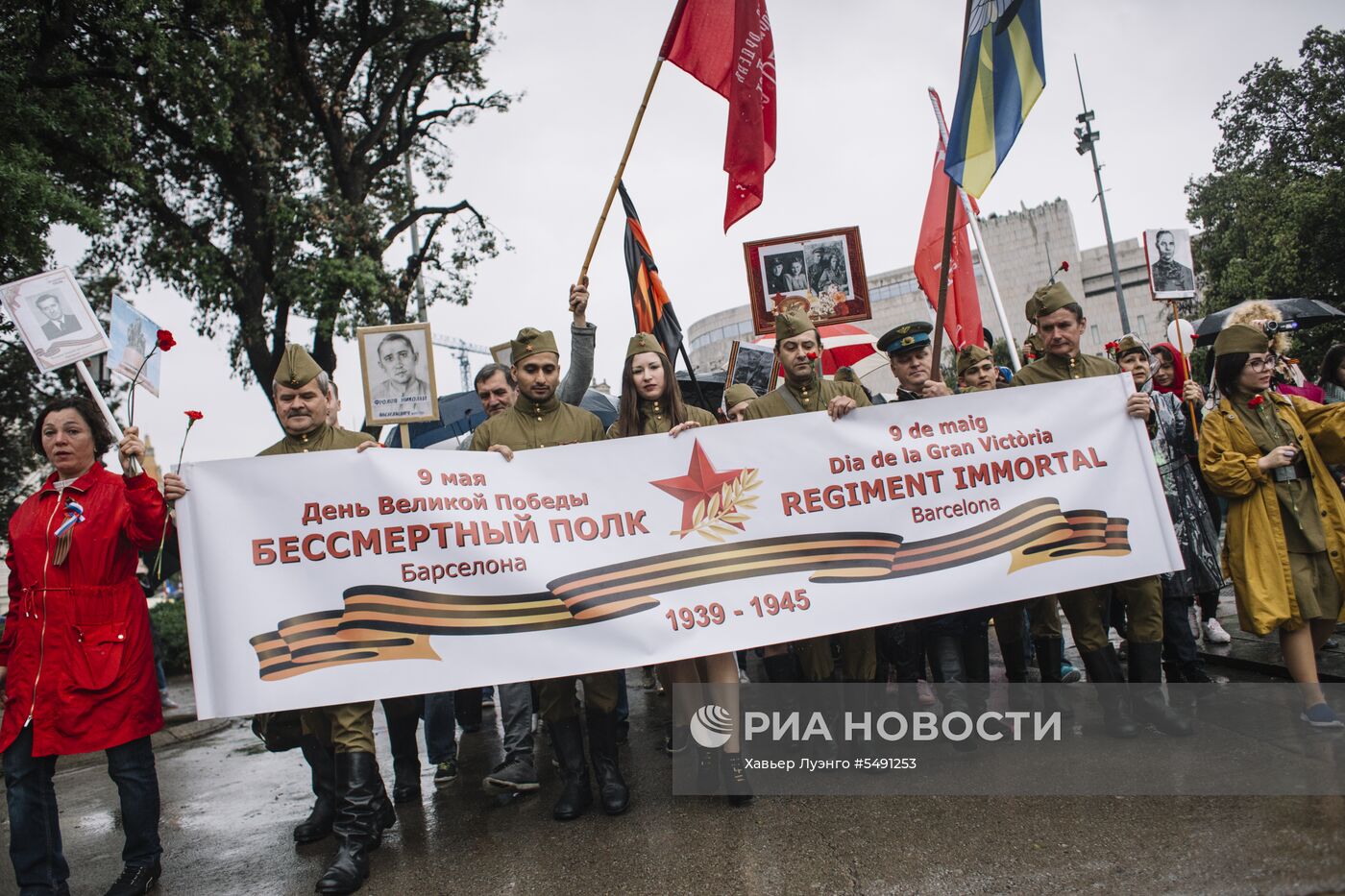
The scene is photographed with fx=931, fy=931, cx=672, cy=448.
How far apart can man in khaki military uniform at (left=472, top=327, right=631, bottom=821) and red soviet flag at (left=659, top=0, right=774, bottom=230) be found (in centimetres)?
198

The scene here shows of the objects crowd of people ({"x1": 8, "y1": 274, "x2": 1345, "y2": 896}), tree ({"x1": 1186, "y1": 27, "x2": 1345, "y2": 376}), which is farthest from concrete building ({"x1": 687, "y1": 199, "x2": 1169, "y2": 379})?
crowd of people ({"x1": 8, "y1": 274, "x2": 1345, "y2": 896})

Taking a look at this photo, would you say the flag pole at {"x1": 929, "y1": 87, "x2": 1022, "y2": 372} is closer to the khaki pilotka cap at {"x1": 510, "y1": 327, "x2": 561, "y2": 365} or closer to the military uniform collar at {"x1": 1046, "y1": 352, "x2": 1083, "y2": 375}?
the military uniform collar at {"x1": 1046, "y1": 352, "x2": 1083, "y2": 375}

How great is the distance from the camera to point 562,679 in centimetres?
415

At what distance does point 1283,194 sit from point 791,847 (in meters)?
30.1

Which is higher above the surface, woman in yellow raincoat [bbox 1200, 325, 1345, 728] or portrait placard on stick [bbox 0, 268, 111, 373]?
portrait placard on stick [bbox 0, 268, 111, 373]

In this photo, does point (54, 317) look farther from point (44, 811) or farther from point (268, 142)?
point (268, 142)

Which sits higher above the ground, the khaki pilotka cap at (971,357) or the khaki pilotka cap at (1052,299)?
the khaki pilotka cap at (1052,299)

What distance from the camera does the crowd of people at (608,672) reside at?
142 inches

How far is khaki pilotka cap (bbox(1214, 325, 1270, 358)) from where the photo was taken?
434 cm

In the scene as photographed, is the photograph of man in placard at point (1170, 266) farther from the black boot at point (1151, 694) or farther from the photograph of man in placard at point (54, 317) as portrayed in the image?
the photograph of man in placard at point (54, 317)

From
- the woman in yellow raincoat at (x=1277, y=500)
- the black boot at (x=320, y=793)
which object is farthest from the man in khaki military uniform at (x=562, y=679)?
the woman in yellow raincoat at (x=1277, y=500)

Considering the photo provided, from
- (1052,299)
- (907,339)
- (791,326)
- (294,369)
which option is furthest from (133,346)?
(1052,299)

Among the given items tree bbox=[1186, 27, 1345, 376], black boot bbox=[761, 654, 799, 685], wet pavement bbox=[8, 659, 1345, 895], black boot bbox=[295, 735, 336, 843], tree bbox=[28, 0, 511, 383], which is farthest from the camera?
tree bbox=[1186, 27, 1345, 376]

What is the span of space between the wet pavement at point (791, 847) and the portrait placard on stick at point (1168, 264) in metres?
3.10
